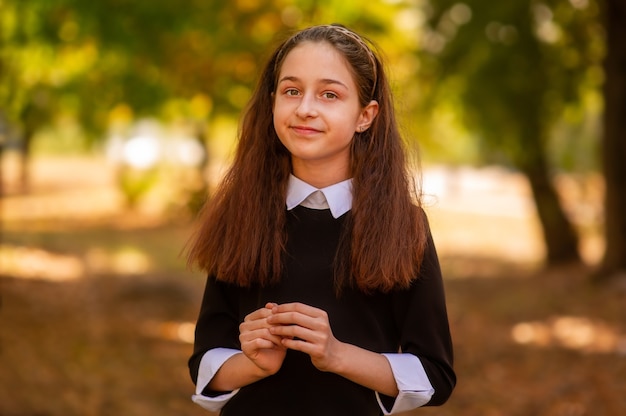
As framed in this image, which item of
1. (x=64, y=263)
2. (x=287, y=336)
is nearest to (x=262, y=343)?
(x=287, y=336)

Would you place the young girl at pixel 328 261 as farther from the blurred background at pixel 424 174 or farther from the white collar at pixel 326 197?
the blurred background at pixel 424 174

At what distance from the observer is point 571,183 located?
1725cm

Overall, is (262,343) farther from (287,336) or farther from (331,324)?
(331,324)

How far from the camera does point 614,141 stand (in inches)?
461

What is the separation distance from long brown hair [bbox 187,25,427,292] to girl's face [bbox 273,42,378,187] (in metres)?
0.03

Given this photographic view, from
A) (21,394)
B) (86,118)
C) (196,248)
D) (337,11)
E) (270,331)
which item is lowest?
(21,394)

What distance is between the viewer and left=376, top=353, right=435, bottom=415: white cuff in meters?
1.95

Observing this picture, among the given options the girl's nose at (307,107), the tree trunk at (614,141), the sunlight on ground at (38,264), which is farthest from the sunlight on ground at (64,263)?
the girl's nose at (307,107)

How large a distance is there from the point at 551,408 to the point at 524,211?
2488 cm

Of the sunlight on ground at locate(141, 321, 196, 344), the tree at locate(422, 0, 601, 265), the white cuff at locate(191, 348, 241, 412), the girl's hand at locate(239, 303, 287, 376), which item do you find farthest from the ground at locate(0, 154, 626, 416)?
the tree at locate(422, 0, 601, 265)

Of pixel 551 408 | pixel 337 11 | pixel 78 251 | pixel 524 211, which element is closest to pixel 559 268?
pixel 337 11

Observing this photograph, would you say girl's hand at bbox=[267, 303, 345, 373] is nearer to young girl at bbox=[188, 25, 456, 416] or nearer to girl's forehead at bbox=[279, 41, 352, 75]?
young girl at bbox=[188, 25, 456, 416]

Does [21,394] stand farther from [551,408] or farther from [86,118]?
[86,118]

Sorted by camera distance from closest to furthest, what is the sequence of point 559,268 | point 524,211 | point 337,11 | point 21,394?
point 21,394, point 337,11, point 559,268, point 524,211
